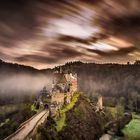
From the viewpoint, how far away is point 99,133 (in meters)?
13.9

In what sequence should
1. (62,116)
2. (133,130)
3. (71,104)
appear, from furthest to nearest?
(71,104) → (133,130) → (62,116)

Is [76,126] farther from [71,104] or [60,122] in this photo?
[71,104]

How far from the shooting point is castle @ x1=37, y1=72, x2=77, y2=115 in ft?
37.2

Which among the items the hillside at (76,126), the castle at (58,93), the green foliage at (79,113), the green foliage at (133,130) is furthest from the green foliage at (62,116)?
the green foliage at (133,130)

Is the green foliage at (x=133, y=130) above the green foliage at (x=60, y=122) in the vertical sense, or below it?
below

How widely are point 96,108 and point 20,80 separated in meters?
10.8

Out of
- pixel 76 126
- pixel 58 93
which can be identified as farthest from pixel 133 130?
pixel 58 93

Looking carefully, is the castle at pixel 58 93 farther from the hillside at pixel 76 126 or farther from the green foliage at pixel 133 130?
the green foliage at pixel 133 130

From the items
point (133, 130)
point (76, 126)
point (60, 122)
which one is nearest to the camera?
point (60, 122)

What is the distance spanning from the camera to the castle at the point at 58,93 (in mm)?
11352

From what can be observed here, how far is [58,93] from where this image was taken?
12492 millimetres

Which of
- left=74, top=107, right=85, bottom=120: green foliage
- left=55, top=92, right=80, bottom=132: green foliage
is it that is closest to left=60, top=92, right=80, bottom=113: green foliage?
left=55, top=92, right=80, bottom=132: green foliage

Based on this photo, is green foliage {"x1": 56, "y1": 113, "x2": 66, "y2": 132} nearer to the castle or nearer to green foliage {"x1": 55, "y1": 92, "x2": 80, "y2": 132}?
green foliage {"x1": 55, "y1": 92, "x2": 80, "y2": 132}

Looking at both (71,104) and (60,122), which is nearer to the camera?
(60,122)
